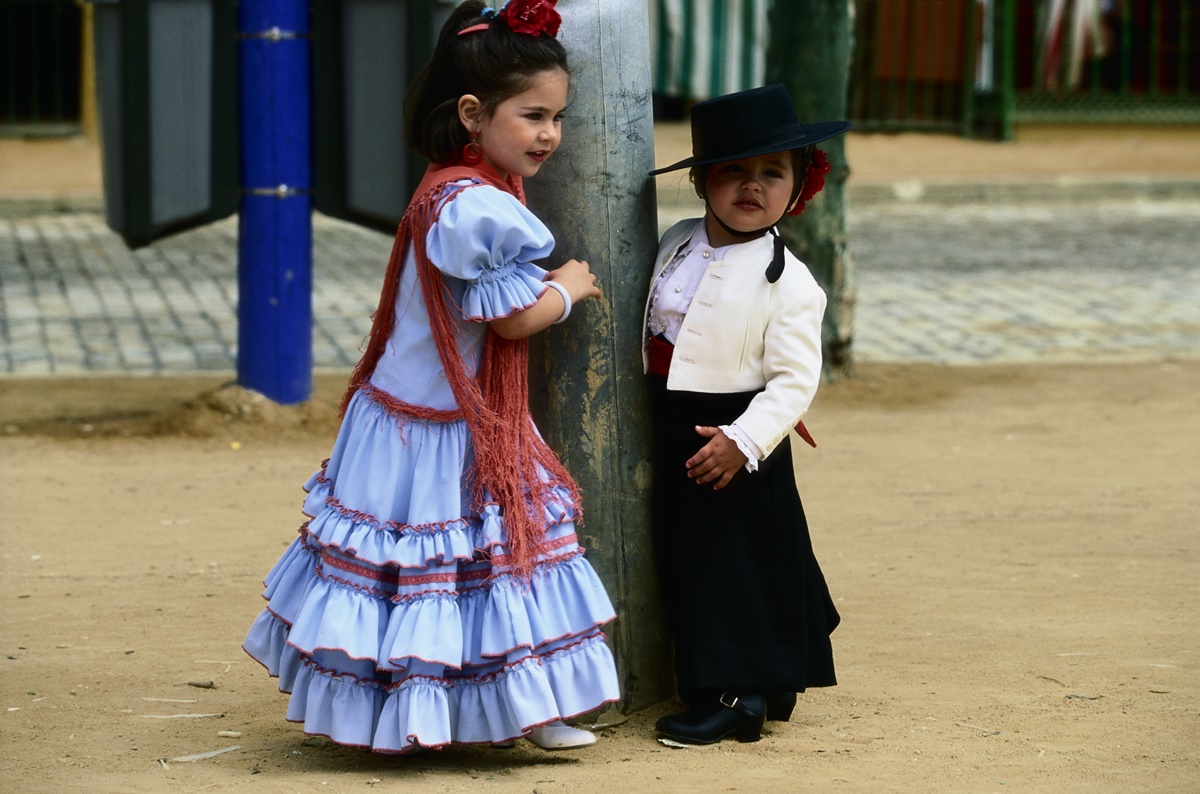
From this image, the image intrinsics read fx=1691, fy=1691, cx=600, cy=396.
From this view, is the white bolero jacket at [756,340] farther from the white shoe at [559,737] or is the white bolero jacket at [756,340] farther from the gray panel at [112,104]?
the gray panel at [112,104]

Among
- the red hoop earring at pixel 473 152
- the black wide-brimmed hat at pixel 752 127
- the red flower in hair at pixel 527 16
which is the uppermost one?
the red flower in hair at pixel 527 16

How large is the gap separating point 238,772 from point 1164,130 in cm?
1639

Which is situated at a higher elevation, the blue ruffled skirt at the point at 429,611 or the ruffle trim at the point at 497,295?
the ruffle trim at the point at 497,295

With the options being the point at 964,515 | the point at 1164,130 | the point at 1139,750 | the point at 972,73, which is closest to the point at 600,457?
the point at 1139,750

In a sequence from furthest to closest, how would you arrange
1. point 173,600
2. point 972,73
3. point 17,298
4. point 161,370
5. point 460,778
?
point 972,73 < point 17,298 < point 161,370 < point 173,600 < point 460,778

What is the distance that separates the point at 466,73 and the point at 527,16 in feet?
0.53

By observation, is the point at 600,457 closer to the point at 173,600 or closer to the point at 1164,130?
the point at 173,600

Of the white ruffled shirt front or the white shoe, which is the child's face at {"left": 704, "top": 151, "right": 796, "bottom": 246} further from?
the white shoe

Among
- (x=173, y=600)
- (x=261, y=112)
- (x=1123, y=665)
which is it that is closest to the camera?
(x=1123, y=665)

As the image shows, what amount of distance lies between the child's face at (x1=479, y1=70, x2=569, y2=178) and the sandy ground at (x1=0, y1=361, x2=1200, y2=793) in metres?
1.24

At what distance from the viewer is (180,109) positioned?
22.4ft

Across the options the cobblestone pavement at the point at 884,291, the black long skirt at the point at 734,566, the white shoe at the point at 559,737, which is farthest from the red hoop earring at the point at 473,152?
the cobblestone pavement at the point at 884,291

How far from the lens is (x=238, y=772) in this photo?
3.46m

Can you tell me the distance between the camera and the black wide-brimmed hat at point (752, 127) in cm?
347
